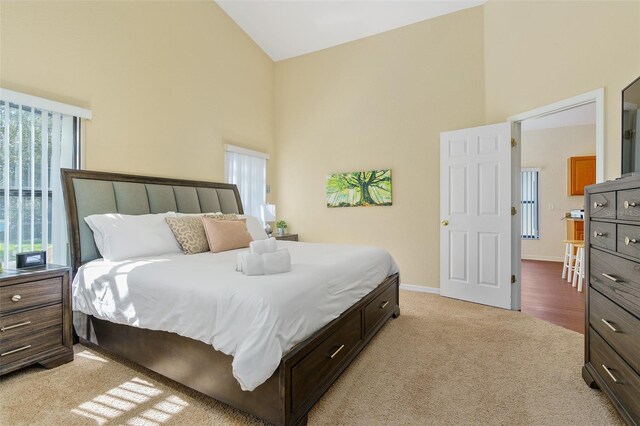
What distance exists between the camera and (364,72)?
448 centimetres

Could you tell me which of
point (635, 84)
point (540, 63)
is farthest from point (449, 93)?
point (635, 84)

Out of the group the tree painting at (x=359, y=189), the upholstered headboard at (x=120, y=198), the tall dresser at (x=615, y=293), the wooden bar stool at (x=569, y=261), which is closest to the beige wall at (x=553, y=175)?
the wooden bar stool at (x=569, y=261)

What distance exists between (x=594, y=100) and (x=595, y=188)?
135cm

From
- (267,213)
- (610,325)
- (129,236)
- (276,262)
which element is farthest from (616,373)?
(267,213)

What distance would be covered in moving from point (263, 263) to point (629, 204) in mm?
1818

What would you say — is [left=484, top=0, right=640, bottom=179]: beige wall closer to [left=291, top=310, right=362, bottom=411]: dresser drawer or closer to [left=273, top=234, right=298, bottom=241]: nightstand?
[left=291, top=310, right=362, bottom=411]: dresser drawer

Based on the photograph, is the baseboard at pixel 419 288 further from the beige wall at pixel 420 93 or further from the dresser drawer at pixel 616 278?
the dresser drawer at pixel 616 278

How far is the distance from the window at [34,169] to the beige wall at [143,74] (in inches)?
5.0

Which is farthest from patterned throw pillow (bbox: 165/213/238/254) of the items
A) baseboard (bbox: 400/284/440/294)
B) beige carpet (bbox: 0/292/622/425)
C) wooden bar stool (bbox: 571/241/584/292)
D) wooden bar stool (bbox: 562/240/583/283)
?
wooden bar stool (bbox: 562/240/583/283)

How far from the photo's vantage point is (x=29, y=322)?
2.00 m

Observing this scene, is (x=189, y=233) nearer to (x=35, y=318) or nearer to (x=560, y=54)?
(x=35, y=318)

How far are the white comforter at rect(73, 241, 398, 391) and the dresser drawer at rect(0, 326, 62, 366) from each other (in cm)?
22

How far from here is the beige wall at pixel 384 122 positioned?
12.8ft

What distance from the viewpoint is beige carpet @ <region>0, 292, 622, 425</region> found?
1.61 meters
